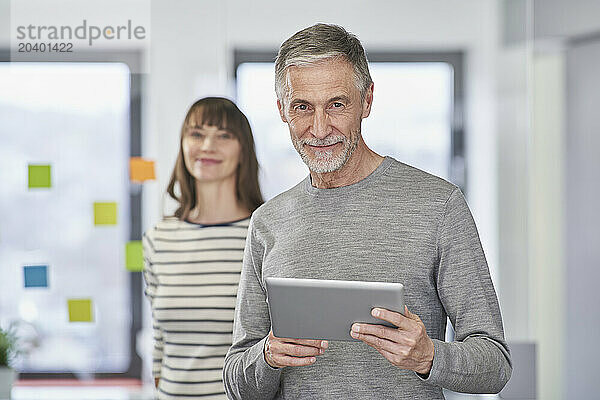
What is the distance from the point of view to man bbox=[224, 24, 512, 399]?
1577mm

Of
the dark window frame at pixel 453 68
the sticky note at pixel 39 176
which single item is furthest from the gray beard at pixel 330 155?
the dark window frame at pixel 453 68

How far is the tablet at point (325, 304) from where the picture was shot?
1406mm

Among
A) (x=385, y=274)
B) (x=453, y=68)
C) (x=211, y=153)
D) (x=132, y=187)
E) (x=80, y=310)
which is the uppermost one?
(x=453, y=68)

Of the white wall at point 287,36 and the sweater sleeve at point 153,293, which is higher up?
the white wall at point 287,36

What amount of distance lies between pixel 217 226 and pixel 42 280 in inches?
24.7

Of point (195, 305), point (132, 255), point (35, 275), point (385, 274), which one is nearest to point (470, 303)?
point (385, 274)

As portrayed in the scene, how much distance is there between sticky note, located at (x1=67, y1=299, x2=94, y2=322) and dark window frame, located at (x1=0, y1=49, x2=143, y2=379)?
5.4 inches

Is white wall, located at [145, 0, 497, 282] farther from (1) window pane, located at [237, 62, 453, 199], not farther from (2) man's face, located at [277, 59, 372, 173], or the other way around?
(2) man's face, located at [277, 59, 372, 173]

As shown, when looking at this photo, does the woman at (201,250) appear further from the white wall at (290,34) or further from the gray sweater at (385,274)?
the gray sweater at (385,274)

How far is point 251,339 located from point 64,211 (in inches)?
43.3

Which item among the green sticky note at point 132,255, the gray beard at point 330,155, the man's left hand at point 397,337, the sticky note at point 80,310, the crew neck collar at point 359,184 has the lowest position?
the sticky note at point 80,310

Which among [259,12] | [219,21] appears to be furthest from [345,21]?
[219,21]

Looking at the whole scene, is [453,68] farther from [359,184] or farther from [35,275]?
[35,275]

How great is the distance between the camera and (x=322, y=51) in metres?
1.65
